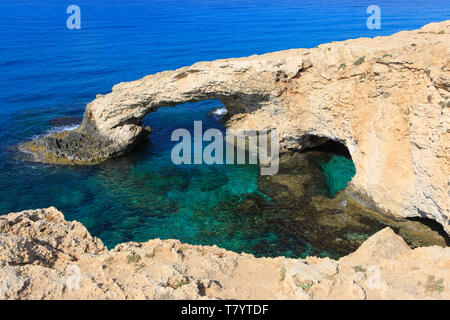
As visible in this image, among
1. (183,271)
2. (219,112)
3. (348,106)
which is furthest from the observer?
(219,112)

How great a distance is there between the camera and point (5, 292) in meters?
6.34

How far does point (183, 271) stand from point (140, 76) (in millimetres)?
33442

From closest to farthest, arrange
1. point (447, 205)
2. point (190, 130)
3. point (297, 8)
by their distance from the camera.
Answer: point (447, 205) < point (190, 130) < point (297, 8)

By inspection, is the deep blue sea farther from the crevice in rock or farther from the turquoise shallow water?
the crevice in rock

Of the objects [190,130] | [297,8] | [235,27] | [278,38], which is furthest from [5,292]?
[297,8]

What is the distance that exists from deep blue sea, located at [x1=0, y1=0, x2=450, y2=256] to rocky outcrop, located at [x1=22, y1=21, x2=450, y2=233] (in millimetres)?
2652

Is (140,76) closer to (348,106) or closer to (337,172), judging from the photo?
(337,172)

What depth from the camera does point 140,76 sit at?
38.4m

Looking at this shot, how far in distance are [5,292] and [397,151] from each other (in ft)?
46.7

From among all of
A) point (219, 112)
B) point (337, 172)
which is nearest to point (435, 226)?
point (337, 172)

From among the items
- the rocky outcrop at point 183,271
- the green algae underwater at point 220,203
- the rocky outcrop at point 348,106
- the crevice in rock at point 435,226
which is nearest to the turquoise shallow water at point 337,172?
the green algae underwater at point 220,203

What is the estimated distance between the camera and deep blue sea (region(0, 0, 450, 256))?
17.0m
